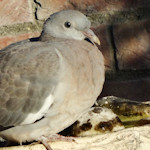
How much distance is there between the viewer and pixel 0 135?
1.27 metres

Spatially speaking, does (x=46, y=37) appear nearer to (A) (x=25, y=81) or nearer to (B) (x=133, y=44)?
(A) (x=25, y=81)

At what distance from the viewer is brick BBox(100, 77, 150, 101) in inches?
63.4

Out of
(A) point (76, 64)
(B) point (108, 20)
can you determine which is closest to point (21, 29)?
(B) point (108, 20)

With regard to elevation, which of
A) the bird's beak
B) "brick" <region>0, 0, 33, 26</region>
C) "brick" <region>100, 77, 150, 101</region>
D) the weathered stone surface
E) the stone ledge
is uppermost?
"brick" <region>0, 0, 33, 26</region>

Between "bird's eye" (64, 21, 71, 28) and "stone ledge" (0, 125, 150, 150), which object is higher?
"bird's eye" (64, 21, 71, 28)

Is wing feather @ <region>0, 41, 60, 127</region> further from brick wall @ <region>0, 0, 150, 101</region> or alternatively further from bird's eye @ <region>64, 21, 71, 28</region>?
brick wall @ <region>0, 0, 150, 101</region>

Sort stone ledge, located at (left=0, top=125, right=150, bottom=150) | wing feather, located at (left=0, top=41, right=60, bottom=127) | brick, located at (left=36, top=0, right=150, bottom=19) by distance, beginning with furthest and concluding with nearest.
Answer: brick, located at (left=36, top=0, right=150, bottom=19) → wing feather, located at (left=0, top=41, right=60, bottom=127) → stone ledge, located at (left=0, top=125, right=150, bottom=150)

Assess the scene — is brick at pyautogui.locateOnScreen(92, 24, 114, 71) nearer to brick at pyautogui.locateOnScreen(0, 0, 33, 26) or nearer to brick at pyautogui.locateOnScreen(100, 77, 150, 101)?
brick at pyautogui.locateOnScreen(100, 77, 150, 101)

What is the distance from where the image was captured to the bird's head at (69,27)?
1.35 metres

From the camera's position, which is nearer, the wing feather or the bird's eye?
the wing feather

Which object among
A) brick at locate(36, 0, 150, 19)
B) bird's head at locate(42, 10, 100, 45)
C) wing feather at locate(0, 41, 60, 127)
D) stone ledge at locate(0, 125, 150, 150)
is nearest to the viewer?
stone ledge at locate(0, 125, 150, 150)

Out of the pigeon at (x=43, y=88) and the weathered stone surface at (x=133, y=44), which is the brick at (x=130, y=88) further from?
the pigeon at (x=43, y=88)

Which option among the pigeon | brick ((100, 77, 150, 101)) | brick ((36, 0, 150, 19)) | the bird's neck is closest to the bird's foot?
the pigeon

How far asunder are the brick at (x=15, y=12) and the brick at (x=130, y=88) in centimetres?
39
